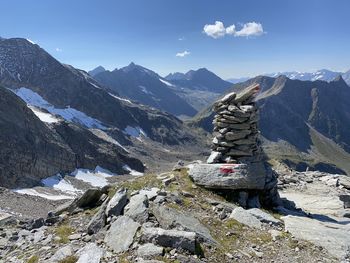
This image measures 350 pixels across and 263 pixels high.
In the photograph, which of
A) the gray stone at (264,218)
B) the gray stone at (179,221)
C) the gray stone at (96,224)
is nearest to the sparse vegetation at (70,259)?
the gray stone at (96,224)

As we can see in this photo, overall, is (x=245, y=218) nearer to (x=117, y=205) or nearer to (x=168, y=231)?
(x=168, y=231)

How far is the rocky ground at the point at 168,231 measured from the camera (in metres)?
17.3

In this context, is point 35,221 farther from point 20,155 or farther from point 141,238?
point 20,155

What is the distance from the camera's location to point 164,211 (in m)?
20.3

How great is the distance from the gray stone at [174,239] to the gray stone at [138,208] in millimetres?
2381

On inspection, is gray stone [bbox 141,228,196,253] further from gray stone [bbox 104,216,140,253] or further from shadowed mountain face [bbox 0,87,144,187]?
shadowed mountain face [bbox 0,87,144,187]

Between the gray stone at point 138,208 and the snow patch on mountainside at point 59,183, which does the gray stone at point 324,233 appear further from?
the snow patch on mountainside at point 59,183

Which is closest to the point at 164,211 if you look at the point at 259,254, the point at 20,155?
the point at 259,254

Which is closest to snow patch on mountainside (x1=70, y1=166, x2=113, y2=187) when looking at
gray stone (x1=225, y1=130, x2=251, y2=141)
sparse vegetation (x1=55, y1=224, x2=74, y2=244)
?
gray stone (x1=225, y1=130, x2=251, y2=141)

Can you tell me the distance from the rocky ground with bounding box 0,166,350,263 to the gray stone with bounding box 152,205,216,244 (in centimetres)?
5

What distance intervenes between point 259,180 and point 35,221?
14.2m

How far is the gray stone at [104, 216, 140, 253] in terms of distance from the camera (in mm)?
17761

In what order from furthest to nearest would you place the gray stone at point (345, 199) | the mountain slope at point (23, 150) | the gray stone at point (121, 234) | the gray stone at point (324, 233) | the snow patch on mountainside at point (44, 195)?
1. the mountain slope at point (23, 150)
2. the snow patch on mountainside at point (44, 195)
3. the gray stone at point (345, 199)
4. the gray stone at point (324, 233)
5. the gray stone at point (121, 234)

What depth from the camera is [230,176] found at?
2628 centimetres
